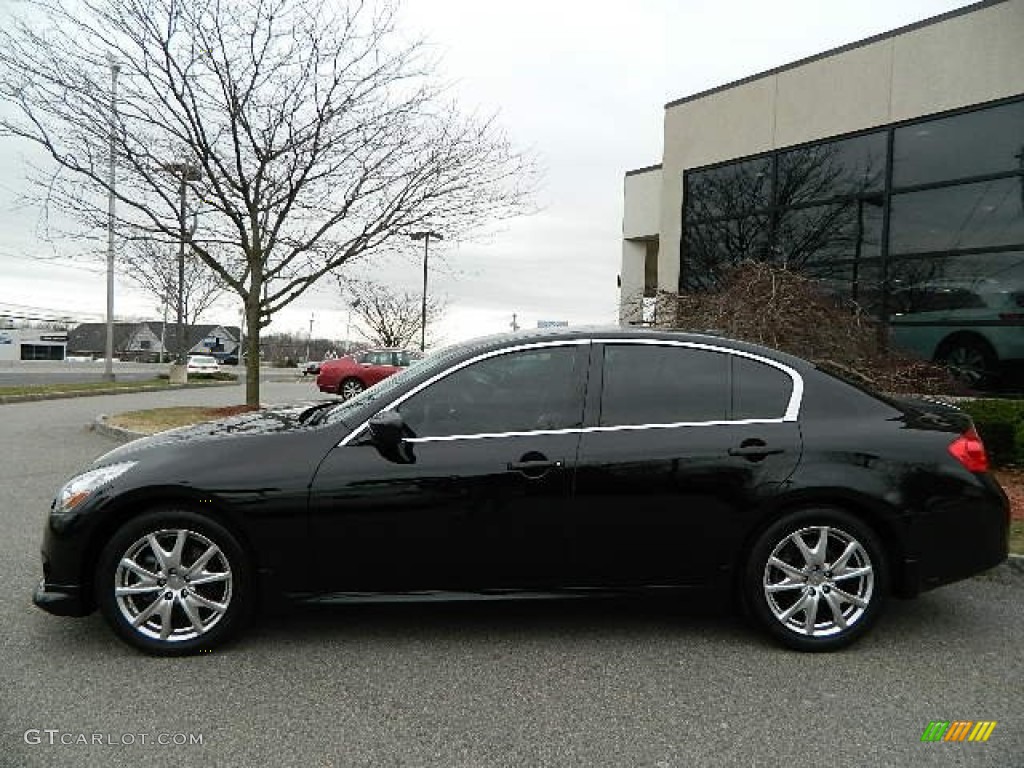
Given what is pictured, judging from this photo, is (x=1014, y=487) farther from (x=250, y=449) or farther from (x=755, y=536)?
(x=250, y=449)

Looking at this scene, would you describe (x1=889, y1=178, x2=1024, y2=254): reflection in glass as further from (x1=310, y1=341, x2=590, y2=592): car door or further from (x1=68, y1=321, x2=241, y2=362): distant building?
(x1=68, y1=321, x2=241, y2=362): distant building

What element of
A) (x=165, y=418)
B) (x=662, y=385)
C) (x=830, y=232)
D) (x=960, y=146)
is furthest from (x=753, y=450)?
(x=830, y=232)

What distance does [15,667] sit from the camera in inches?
119

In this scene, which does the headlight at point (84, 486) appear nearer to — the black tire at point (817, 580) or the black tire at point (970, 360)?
the black tire at point (817, 580)

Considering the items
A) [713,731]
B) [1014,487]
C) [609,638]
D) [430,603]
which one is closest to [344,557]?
[430,603]

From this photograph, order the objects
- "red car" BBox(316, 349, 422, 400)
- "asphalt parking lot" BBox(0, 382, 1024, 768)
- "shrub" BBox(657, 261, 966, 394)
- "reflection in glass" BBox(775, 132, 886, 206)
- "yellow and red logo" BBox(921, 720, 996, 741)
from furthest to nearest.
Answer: "red car" BBox(316, 349, 422, 400) → "reflection in glass" BBox(775, 132, 886, 206) → "shrub" BBox(657, 261, 966, 394) → "yellow and red logo" BBox(921, 720, 996, 741) → "asphalt parking lot" BBox(0, 382, 1024, 768)

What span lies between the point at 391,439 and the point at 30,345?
8725 centimetres

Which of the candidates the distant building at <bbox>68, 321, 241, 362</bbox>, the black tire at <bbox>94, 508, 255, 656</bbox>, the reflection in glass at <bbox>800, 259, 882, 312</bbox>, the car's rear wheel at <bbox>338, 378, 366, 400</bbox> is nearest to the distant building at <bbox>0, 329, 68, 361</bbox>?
the distant building at <bbox>68, 321, 241, 362</bbox>

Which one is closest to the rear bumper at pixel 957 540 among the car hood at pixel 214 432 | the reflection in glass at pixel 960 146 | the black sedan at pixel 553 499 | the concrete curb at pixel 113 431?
the black sedan at pixel 553 499

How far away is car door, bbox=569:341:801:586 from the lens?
3.30 m

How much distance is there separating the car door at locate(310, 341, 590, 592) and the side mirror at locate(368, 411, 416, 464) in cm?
1

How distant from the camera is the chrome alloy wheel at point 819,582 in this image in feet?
11.0

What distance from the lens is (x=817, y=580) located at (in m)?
3.37

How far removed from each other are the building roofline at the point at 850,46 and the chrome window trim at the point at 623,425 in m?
10.3
